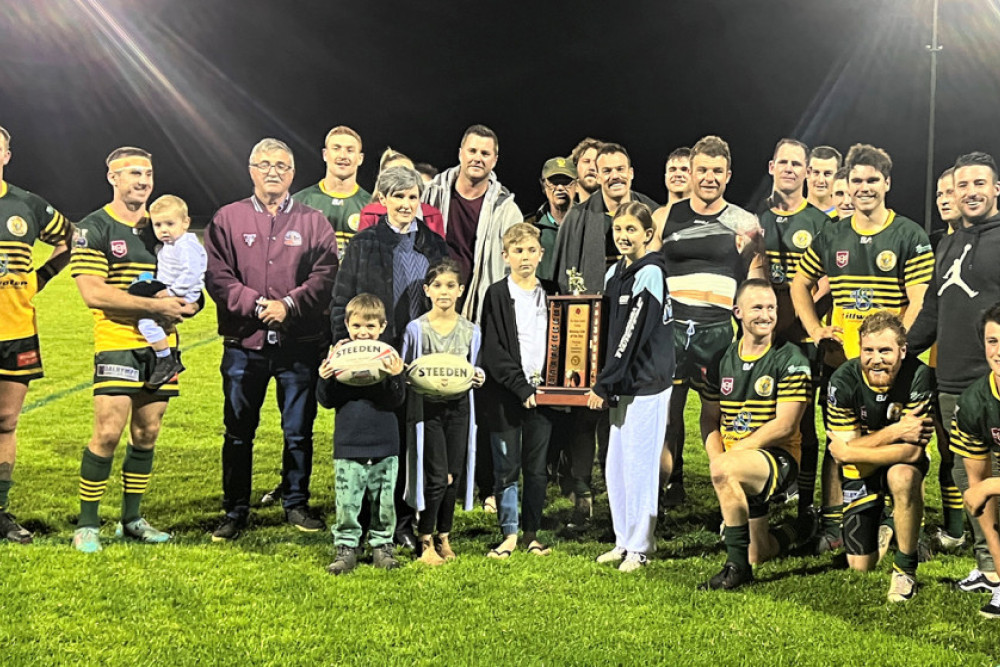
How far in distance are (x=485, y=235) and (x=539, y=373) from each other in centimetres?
85

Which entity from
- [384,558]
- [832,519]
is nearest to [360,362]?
[384,558]

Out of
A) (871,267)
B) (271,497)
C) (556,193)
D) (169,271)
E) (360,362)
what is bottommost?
(271,497)

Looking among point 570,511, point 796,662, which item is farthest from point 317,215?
point 796,662

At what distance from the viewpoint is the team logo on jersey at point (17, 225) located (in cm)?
482

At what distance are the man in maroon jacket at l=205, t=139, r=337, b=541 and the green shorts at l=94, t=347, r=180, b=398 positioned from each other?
1.44 feet

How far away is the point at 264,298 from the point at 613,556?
2.24 meters

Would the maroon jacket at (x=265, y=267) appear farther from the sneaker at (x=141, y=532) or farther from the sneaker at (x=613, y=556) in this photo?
the sneaker at (x=613, y=556)

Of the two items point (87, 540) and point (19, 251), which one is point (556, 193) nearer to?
point (19, 251)

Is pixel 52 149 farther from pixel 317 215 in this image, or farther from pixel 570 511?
pixel 570 511

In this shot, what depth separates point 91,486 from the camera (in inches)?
186

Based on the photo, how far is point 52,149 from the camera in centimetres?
905

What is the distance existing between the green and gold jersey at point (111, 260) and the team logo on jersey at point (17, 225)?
34 centimetres

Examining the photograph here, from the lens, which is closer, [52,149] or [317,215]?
[317,215]

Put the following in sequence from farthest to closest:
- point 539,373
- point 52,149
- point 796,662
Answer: point 52,149 < point 539,373 < point 796,662
